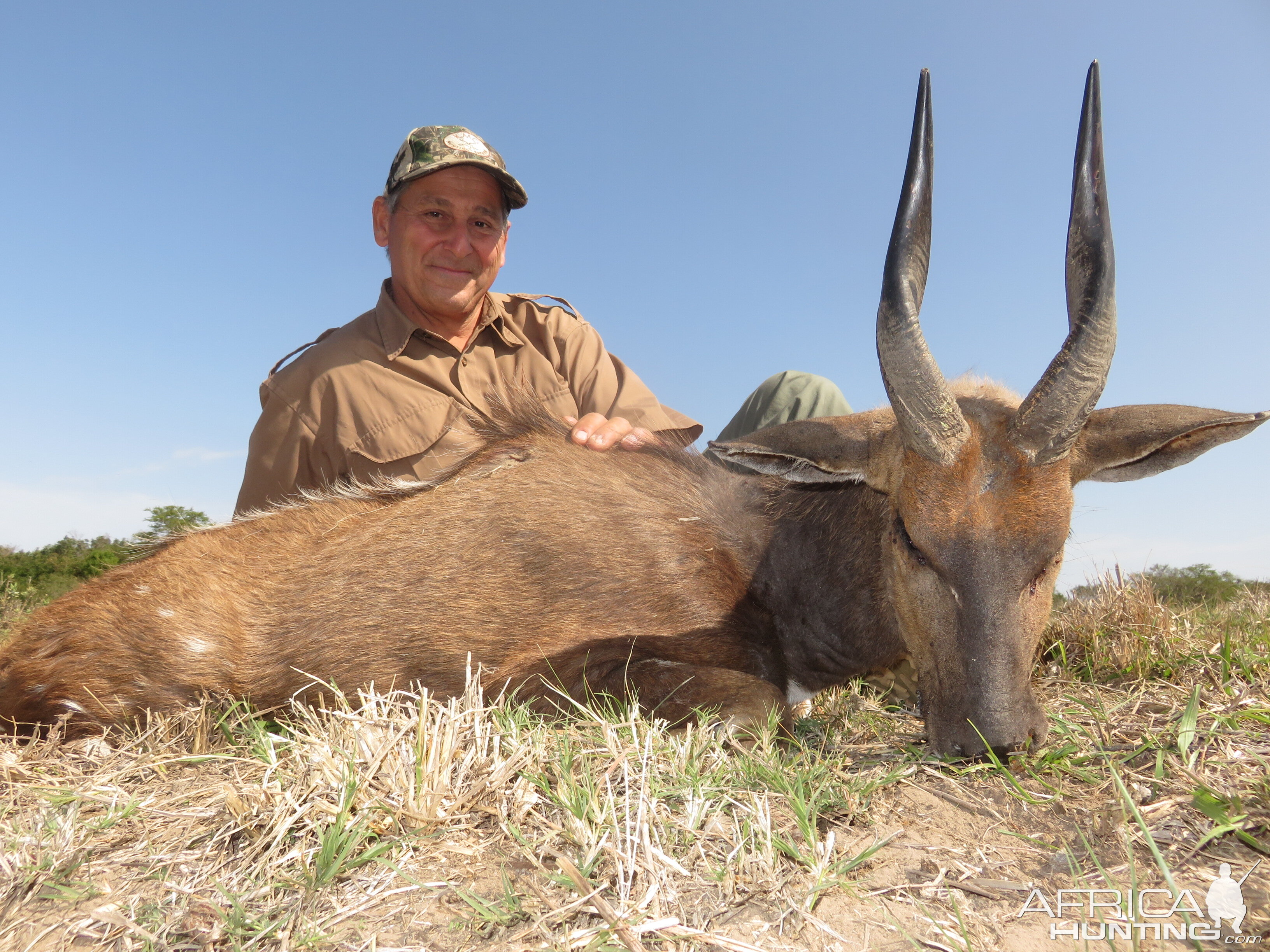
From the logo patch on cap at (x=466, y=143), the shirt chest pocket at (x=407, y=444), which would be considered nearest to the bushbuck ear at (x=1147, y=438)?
the shirt chest pocket at (x=407, y=444)

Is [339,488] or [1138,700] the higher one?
[339,488]

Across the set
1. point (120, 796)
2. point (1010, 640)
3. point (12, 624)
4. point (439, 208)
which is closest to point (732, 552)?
point (1010, 640)

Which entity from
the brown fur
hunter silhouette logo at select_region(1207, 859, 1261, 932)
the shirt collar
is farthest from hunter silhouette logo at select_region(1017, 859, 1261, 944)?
the shirt collar

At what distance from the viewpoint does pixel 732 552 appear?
4.06 m

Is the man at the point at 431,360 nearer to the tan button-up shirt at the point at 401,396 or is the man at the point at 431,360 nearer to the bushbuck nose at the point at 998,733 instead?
the tan button-up shirt at the point at 401,396

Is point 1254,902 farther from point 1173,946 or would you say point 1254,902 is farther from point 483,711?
point 483,711

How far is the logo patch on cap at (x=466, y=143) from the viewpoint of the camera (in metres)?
5.88

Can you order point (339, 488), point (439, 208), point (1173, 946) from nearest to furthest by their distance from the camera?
1. point (1173, 946)
2. point (339, 488)
3. point (439, 208)

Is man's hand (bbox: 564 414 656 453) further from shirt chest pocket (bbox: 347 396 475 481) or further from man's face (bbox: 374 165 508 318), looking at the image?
man's face (bbox: 374 165 508 318)

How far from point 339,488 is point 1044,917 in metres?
3.81

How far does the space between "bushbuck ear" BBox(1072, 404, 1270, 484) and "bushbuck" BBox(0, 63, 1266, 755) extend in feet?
0.03

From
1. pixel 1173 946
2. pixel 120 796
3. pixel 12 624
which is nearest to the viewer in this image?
pixel 1173 946

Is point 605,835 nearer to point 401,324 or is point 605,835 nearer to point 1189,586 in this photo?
point 401,324

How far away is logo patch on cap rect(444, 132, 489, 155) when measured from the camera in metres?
5.88
